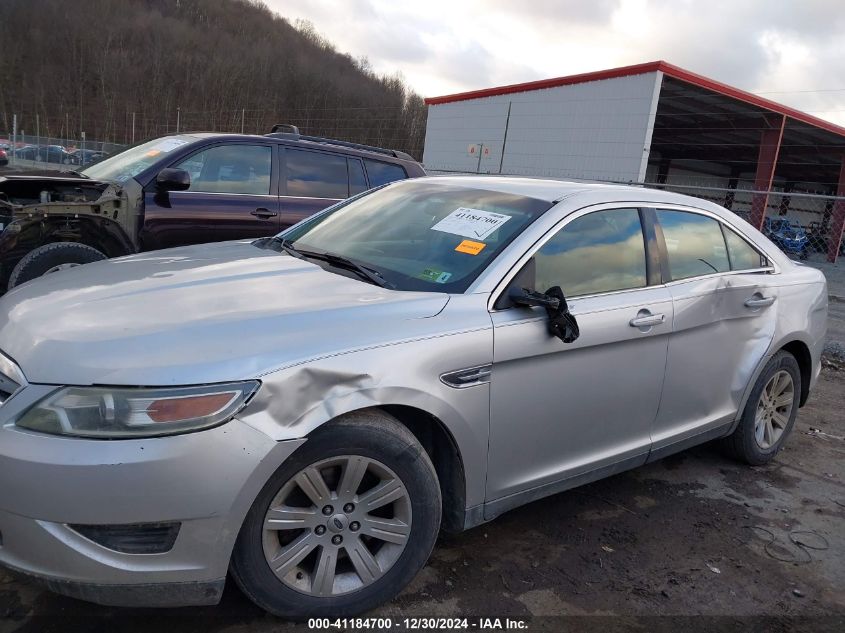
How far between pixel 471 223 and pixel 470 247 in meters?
0.20

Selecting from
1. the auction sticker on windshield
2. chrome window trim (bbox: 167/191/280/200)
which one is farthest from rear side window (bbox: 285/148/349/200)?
the auction sticker on windshield

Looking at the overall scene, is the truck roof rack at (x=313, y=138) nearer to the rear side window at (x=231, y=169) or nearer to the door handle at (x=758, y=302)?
the rear side window at (x=231, y=169)

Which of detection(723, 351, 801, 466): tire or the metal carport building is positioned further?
the metal carport building

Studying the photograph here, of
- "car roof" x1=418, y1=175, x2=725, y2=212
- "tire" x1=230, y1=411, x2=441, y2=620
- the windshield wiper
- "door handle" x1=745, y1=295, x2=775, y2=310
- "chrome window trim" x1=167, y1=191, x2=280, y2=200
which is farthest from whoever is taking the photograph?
"chrome window trim" x1=167, y1=191, x2=280, y2=200

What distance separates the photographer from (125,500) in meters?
1.86

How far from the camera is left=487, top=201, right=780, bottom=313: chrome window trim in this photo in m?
2.67

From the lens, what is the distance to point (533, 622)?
8.09 feet

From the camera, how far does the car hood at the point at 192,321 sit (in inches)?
78.7

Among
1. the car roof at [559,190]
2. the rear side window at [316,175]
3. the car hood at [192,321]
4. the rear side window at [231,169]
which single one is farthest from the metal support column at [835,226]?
the car hood at [192,321]

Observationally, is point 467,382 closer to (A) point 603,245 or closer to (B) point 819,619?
(A) point 603,245

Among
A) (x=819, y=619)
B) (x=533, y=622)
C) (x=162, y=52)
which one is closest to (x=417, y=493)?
(x=533, y=622)

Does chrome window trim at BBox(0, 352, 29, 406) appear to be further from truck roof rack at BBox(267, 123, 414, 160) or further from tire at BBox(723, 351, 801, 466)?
truck roof rack at BBox(267, 123, 414, 160)

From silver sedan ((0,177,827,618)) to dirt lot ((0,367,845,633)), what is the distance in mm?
304

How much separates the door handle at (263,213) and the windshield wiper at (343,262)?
2.52 m
